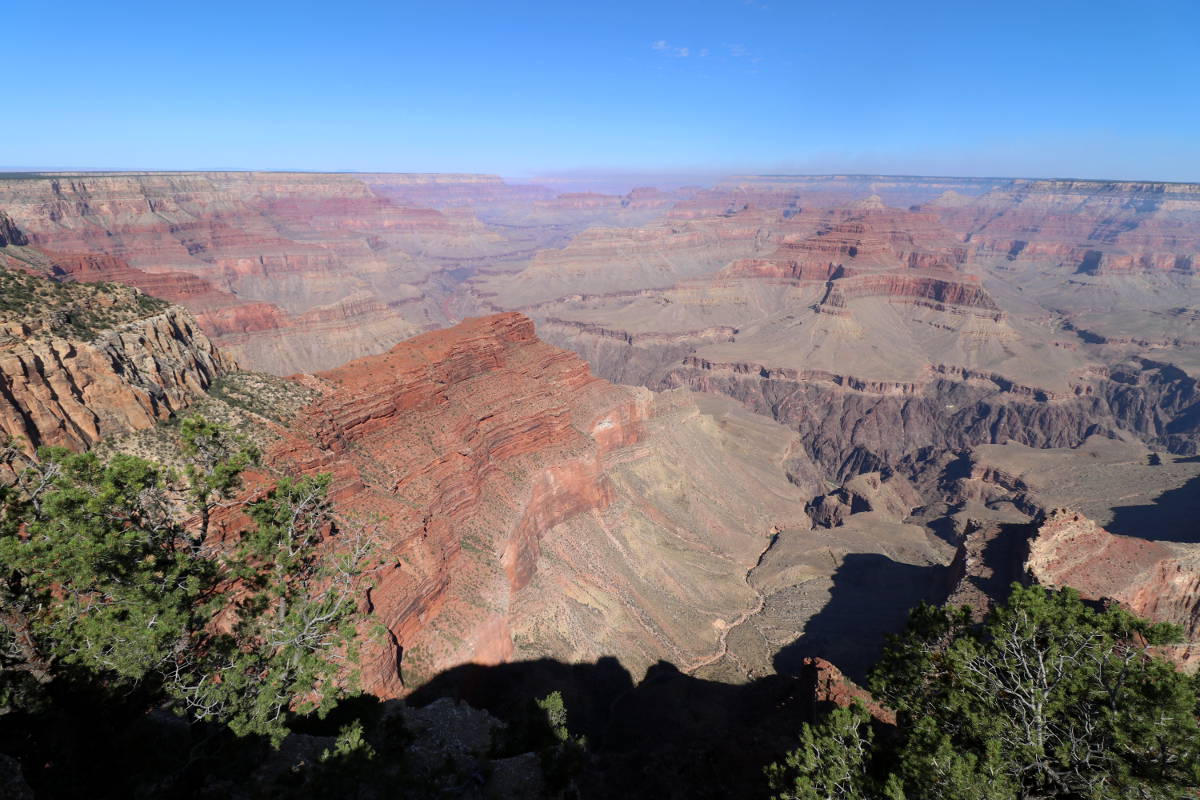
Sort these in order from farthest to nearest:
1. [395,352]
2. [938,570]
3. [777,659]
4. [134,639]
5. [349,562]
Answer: [938,570] → [395,352] → [777,659] → [349,562] → [134,639]

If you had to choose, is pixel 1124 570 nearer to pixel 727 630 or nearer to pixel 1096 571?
pixel 1096 571

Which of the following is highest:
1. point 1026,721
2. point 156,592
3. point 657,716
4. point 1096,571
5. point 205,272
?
point 205,272

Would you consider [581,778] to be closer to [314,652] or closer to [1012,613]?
[314,652]

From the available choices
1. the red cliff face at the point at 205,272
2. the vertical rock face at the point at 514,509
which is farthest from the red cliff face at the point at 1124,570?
the red cliff face at the point at 205,272

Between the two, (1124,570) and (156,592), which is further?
(1124,570)

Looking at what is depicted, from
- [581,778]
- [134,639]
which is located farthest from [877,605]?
[134,639]

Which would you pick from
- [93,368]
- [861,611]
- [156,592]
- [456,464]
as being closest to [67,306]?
[93,368]
